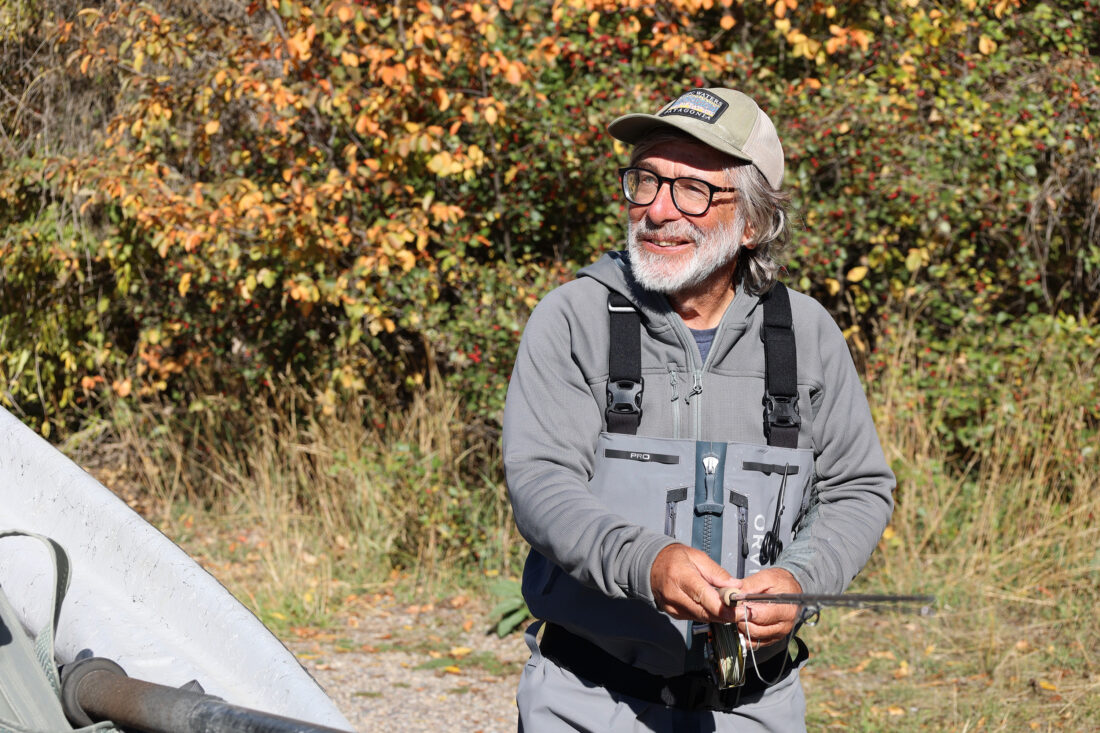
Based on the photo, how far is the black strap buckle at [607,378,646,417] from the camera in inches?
83.8

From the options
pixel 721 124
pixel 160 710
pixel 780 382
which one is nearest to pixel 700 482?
pixel 780 382

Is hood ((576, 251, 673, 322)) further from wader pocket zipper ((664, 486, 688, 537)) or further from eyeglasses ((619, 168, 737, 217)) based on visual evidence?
wader pocket zipper ((664, 486, 688, 537))

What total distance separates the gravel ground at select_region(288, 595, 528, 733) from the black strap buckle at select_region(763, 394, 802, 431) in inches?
111

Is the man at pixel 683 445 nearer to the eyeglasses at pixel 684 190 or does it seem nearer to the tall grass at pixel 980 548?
the eyeglasses at pixel 684 190

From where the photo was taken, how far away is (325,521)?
257 inches

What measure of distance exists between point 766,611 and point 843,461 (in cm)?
51

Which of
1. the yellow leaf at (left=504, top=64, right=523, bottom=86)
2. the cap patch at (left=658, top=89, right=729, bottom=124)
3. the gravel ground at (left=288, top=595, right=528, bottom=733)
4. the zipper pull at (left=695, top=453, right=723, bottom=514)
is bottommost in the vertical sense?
the gravel ground at (left=288, top=595, right=528, bottom=733)

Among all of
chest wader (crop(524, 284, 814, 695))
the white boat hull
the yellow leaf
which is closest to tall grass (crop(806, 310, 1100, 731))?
the yellow leaf

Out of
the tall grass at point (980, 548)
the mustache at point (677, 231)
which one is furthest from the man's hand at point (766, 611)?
the tall grass at point (980, 548)

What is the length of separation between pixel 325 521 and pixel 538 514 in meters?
4.72

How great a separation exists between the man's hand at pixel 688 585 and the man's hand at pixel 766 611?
0.03 m

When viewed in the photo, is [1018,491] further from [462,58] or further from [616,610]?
[616,610]

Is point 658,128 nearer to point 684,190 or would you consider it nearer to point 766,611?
point 684,190

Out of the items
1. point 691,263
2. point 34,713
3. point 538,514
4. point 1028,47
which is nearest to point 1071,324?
A: point 1028,47
